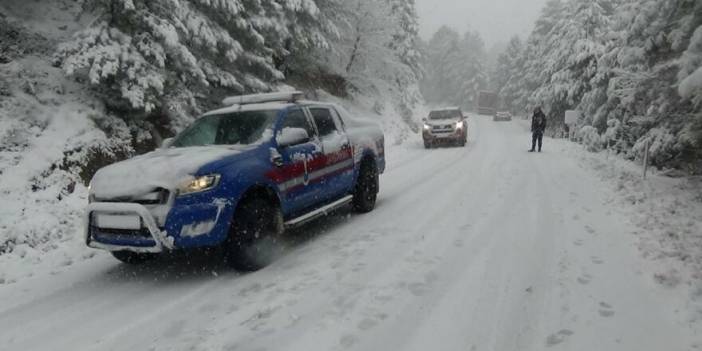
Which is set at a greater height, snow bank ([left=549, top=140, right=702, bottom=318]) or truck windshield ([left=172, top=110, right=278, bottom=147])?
truck windshield ([left=172, top=110, right=278, bottom=147])

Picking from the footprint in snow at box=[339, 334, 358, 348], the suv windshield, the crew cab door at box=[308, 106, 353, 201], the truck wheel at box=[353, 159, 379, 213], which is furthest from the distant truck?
the footprint in snow at box=[339, 334, 358, 348]

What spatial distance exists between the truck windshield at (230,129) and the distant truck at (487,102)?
74955mm

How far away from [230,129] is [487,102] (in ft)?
252

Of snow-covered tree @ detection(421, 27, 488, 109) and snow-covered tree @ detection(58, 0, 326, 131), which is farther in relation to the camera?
snow-covered tree @ detection(421, 27, 488, 109)

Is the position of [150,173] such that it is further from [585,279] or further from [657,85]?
[657,85]

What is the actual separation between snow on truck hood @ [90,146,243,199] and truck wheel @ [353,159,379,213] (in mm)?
2949

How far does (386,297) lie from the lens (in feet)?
15.3

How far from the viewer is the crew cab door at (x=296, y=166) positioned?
596 centimetres

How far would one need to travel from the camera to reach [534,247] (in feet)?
20.2

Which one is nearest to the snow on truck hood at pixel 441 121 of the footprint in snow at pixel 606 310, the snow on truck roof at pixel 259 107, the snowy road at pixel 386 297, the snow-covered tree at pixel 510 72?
the snowy road at pixel 386 297

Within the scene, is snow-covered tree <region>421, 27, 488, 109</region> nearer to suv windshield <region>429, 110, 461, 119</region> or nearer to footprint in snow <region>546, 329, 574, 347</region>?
suv windshield <region>429, 110, 461, 119</region>

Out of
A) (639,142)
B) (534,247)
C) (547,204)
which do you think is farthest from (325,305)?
(639,142)

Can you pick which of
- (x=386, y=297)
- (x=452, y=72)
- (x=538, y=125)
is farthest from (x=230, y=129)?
(x=452, y=72)

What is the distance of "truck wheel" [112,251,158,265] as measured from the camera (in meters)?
5.80
